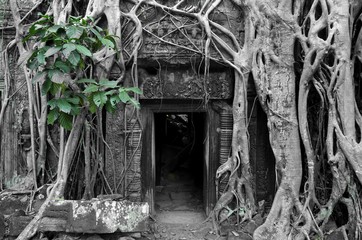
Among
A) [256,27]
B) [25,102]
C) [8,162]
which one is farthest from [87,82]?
[256,27]

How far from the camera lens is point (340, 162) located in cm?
325

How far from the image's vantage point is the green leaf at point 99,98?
9.84 feet

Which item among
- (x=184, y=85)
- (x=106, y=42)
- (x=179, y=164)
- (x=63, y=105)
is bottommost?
(x=179, y=164)

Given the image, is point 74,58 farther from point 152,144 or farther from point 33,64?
point 152,144

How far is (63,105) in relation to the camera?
301 centimetres

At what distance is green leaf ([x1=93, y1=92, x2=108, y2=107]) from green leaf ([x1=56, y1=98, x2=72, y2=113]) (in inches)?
8.3

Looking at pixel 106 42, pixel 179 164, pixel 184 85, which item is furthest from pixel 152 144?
pixel 179 164

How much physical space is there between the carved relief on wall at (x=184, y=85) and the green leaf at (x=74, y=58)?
37.3 inches

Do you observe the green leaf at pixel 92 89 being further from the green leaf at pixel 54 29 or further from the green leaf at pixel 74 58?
the green leaf at pixel 54 29

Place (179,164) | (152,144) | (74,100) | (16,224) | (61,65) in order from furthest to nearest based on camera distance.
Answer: (179,164) → (152,144) → (16,224) → (74,100) → (61,65)

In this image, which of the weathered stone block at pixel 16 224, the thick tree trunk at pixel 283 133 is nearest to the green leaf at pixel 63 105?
the weathered stone block at pixel 16 224

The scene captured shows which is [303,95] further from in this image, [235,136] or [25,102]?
[25,102]

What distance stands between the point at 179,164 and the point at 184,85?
2.25 m

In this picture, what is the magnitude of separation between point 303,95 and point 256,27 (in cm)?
80
